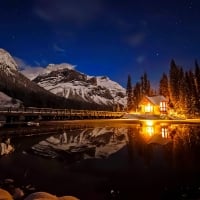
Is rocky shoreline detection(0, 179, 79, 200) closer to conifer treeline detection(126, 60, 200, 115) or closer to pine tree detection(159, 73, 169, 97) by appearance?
conifer treeline detection(126, 60, 200, 115)

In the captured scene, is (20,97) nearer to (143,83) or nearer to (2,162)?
(143,83)

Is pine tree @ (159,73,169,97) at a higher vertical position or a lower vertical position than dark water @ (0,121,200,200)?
higher

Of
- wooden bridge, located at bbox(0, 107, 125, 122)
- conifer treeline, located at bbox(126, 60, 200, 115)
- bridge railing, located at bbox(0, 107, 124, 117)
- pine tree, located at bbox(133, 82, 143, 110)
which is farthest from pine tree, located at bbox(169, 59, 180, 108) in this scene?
pine tree, located at bbox(133, 82, 143, 110)

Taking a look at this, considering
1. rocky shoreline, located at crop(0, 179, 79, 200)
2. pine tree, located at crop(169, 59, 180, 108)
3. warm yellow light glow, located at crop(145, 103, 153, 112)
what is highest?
pine tree, located at crop(169, 59, 180, 108)

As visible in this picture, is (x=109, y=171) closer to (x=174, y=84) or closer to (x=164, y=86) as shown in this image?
(x=174, y=84)

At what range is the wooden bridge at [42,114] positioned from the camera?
32.8m

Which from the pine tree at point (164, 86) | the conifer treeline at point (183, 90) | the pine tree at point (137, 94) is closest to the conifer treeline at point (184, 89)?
the conifer treeline at point (183, 90)

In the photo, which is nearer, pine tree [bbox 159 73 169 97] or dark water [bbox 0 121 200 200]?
dark water [bbox 0 121 200 200]

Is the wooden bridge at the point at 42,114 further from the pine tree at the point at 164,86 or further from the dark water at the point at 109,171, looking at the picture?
the pine tree at the point at 164,86

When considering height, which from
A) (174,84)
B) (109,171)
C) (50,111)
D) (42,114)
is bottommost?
(109,171)

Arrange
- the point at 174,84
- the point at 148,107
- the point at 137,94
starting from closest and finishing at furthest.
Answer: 1. the point at 174,84
2. the point at 148,107
3. the point at 137,94

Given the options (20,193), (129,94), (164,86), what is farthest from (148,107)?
(20,193)

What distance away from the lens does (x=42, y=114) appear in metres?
39.3

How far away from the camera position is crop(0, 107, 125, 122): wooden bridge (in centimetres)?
3276
